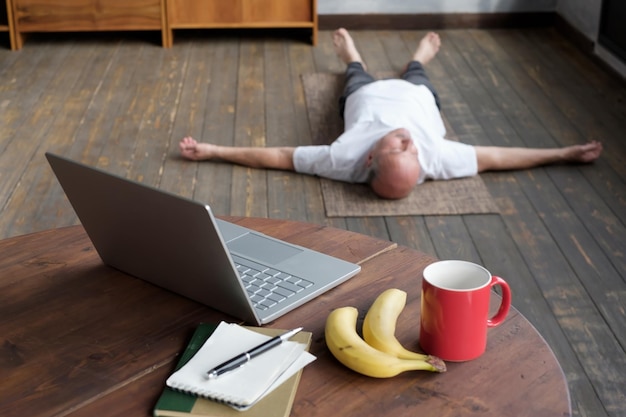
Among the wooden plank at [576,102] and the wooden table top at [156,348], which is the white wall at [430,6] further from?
the wooden table top at [156,348]

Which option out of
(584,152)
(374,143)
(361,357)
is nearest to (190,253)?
(361,357)

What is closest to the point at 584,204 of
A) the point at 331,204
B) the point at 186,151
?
the point at 331,204

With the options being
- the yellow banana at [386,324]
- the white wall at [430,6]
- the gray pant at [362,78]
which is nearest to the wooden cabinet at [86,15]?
the white wall at [430,6]

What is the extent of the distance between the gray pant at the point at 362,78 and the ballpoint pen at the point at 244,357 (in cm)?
249

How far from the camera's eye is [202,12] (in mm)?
4547

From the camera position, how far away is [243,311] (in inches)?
45.7

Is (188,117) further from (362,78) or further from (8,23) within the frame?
(8,23)

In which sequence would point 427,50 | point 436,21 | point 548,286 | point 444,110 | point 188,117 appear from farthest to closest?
point 436,21 < point 427,50 < point 444,110 < point 188,117 < point 548,286

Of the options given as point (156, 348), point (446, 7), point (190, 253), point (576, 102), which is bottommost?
point (576, 102)

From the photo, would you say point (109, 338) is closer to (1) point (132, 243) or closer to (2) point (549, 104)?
(1) point (132, 243)

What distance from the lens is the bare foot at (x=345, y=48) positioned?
3932 millimetres

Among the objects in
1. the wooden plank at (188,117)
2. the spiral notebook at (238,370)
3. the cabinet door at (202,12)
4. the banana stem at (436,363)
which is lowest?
the wooden plank at (188,117)

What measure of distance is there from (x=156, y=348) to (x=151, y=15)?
3644 mm

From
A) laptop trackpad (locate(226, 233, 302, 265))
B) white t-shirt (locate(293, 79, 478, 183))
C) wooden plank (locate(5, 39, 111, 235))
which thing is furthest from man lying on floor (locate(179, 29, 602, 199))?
laptop trackpad (locate(226, 233, 302, 265))
